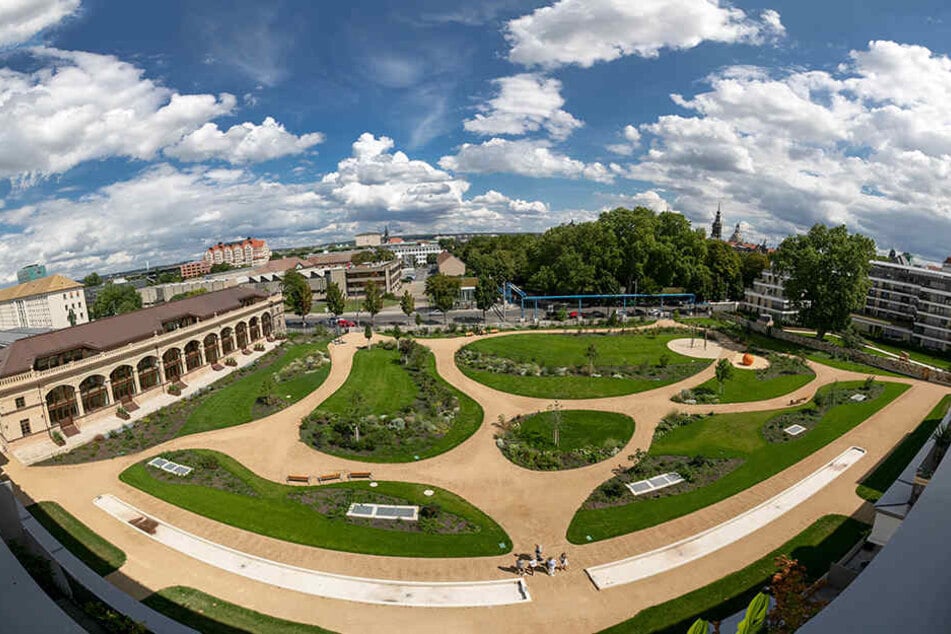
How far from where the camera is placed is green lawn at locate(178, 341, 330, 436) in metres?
39.4

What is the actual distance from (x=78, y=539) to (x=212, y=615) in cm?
1114

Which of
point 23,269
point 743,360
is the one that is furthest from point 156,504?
point 23,269

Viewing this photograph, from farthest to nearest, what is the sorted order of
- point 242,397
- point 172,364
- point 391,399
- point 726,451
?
1. point 172,364
2. point 242,397
3. point 391,399
4. point 726,451

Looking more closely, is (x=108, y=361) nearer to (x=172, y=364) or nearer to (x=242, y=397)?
(x=172, y=364)

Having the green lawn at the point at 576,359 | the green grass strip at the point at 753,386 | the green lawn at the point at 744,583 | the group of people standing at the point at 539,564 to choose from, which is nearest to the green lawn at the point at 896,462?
the green lawn at the point at 744,583

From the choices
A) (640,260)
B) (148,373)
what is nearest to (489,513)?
(148,373)

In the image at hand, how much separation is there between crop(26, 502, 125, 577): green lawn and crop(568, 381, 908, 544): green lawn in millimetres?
22621

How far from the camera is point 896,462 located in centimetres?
3080

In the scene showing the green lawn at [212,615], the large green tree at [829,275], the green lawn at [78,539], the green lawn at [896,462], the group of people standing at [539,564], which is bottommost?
the green lawn at [78,539]

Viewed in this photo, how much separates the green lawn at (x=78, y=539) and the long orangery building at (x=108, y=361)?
12571mm

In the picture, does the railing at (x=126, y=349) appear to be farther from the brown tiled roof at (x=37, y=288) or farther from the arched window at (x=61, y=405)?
the brown tiled roof at (x=37, y=288)

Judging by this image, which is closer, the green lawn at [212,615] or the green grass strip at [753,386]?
the green lawn at [212,615]

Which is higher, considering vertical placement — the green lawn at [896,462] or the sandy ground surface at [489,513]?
the green lawn at [896,462]

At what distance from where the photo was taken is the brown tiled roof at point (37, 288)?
10544 centimetres
